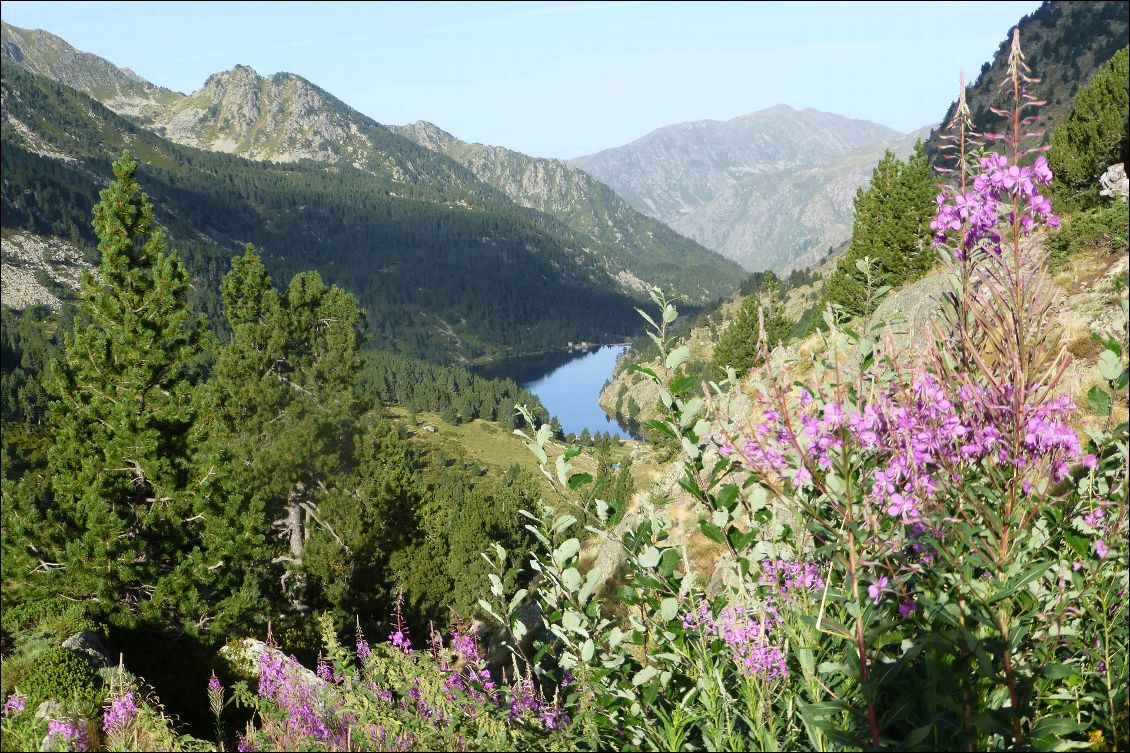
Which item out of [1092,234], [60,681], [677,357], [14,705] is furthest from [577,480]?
[1092,234]

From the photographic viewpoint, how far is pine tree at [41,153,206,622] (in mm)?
18109

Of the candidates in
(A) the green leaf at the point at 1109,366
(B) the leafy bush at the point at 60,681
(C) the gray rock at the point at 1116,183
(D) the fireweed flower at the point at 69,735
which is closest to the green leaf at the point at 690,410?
(A) the green leaf at the point at 1109,366

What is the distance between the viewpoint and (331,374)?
126 feet

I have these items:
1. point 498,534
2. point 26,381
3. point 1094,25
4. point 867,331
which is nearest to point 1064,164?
point 498,534

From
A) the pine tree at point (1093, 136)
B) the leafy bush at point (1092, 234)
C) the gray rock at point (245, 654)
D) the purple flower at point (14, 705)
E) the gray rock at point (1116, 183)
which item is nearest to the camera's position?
the purple flower at point (14, 705)

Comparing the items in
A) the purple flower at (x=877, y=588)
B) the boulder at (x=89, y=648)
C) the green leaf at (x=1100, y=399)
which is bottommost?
the boulder at (x=89, y=648)

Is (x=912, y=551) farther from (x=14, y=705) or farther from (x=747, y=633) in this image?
(x=14, y=705)

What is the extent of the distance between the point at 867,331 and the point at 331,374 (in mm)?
37911

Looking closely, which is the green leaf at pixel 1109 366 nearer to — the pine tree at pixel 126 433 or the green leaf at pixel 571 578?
the green leaf at pixel 571 578

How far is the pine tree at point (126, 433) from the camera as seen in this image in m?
18.1

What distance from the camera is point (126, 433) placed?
1928 centimetres

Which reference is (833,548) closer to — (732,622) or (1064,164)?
(732,622)

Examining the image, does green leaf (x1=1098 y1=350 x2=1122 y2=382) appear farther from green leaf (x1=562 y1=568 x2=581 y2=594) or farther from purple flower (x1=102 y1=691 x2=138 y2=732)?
purple flower (x1=102 y1=691 x2=138 y2=732)

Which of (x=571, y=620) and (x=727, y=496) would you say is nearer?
(x=727, y=496)
